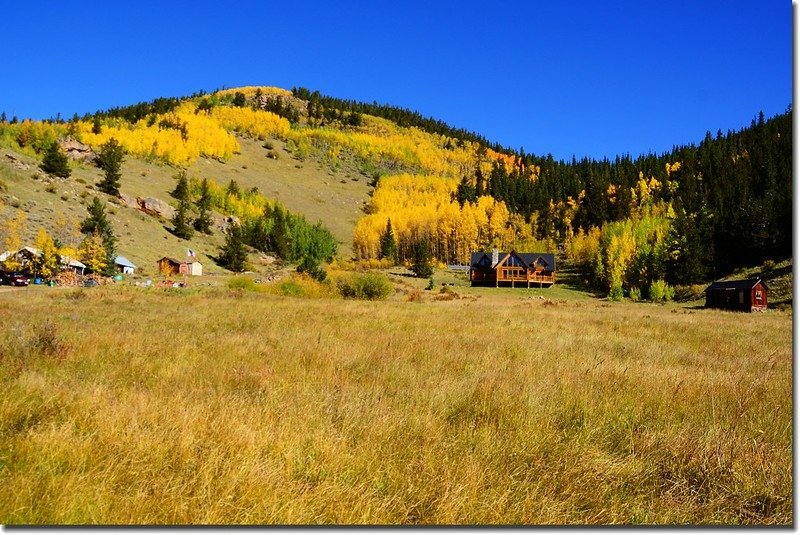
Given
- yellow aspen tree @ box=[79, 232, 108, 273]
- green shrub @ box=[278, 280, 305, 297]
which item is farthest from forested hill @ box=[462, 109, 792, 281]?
yellow aspen tree @ box=[79, 232, 108, 273]

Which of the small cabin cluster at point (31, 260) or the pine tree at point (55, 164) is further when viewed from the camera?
the pine tree at point (55, 164)

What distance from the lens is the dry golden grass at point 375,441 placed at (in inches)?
121

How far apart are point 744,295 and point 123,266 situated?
7285cm

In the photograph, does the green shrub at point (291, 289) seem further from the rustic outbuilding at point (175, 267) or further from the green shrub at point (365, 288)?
the rustic outbuilding at point (175, 267)

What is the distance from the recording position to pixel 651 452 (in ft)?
13.7

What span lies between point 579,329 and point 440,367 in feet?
32.0

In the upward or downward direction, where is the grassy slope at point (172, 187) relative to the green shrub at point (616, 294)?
upward

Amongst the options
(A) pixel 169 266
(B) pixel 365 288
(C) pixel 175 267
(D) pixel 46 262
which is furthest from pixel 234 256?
(B) pixel 365 288

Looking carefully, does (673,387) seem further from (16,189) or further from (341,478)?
(16,189)

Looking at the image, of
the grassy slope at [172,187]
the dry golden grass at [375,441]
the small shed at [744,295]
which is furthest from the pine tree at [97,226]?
the small shed at [744,295]

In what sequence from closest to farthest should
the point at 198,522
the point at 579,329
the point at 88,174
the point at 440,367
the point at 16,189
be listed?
the point at 198,522
the point at 440,367
the point at 579,329
the point at 16,189
the point at 88,174

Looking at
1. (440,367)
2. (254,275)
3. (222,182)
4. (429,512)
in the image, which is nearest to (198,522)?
(429,512)

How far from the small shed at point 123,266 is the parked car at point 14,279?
433 inches

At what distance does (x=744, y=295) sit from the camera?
46.8m
